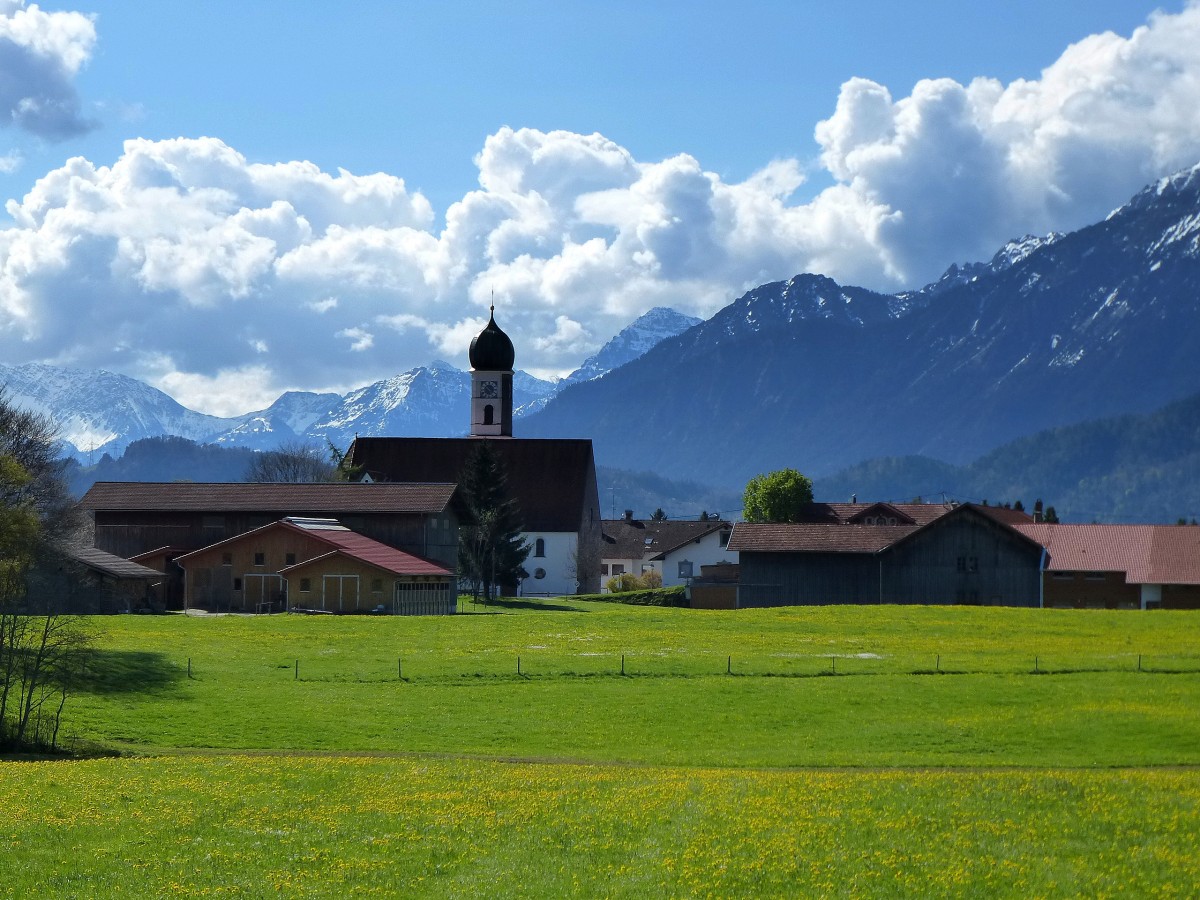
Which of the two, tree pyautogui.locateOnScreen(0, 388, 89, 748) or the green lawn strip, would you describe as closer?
the green lawn strip

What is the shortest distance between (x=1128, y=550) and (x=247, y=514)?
58.5 m

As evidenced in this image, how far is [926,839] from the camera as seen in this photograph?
21.6 metres

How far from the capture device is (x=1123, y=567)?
3917 inches

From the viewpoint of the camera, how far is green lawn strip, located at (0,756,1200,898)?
19.2 metres

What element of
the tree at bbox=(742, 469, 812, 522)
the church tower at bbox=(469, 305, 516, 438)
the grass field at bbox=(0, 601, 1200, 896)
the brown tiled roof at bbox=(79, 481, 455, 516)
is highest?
the church tower at bbox=(469, 305, 516, 438)

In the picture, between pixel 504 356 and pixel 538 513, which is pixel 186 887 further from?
pixel 504 356

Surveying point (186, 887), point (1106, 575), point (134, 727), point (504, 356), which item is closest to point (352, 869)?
point (186, 887)

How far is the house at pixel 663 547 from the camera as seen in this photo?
13512cm

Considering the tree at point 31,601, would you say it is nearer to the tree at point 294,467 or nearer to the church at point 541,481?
the church at point 541,481

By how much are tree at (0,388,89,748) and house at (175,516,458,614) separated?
30.2ft

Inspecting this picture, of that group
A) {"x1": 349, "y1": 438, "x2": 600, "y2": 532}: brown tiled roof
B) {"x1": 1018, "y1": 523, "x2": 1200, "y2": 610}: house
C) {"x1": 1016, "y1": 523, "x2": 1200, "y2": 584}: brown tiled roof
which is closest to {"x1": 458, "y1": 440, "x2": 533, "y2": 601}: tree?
{"x1": 349, "y1": 438, "x2": 600, "y2": 532}: brown tiled roof

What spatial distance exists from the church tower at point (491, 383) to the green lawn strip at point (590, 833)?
372ft

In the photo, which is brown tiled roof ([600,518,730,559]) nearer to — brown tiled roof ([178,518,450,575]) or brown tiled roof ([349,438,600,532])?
brown tiled roof ([349,438,600,532])

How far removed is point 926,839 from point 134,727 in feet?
79.4
